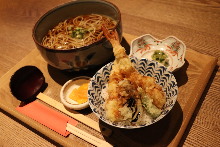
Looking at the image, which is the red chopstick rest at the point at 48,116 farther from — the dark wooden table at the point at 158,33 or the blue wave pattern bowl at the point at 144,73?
the blue wave pattern bowl at the point at 144,73

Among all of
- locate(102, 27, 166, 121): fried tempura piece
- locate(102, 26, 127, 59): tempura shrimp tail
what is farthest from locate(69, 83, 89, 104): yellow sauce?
locate(102, 26, 127, 59): tempura shrimp tail

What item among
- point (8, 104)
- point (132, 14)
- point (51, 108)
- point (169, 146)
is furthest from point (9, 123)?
point (132, 14)

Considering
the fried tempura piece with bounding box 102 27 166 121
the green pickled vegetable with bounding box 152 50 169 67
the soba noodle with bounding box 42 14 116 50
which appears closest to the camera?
the fried tempura piece with bounding box 102 27 166 121

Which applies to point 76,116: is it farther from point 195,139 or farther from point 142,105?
point 195,139

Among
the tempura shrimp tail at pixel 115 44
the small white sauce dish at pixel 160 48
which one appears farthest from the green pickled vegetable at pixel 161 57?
the tempura shrimp tail at pixel 115 44

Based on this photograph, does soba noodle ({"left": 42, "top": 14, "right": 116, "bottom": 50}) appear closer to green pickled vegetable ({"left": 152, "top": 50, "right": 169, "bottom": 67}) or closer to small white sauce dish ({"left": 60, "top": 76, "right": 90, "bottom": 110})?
small white sauce dish ({"left": 60, "top": 76, "right": 90, "bottom": 110})
